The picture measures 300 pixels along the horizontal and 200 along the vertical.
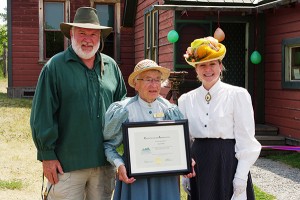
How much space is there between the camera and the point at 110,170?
349 cm

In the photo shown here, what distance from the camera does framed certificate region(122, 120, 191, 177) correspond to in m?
2.93

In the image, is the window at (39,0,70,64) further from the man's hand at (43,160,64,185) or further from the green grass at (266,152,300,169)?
the man's hand at (43,160,64,185)

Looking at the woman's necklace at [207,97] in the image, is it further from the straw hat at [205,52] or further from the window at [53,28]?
the window at [53,28]

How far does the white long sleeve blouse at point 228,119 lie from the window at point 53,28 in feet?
41.2

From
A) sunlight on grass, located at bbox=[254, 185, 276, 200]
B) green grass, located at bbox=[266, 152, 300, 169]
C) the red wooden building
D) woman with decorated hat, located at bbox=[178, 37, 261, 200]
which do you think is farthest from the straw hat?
the red wooden building

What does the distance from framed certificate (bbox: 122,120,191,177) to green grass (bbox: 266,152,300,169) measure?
480 centimetres

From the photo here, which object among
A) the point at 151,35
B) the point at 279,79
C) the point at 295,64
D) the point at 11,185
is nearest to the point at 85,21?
the point at 11,185

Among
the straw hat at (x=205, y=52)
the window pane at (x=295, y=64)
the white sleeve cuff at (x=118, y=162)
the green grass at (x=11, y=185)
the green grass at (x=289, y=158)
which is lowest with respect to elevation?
the green grass at (x=11, y=185)

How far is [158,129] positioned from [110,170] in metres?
0.72

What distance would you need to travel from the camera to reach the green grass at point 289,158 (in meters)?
7.42

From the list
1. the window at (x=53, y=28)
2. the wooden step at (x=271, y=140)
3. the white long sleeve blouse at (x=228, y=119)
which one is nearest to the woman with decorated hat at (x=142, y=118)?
the white long sleeve blouse at (x=228, y=119)

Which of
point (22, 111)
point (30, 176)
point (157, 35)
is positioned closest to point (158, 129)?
point (30, 176)

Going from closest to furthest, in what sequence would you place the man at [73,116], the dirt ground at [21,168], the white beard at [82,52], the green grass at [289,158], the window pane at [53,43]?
the man at [73,116], the white beard at [82,52], the dirt ground at [21,168], the green grass at [289,158], the window pane at [53,43]

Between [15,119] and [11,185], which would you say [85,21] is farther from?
[15,119]
